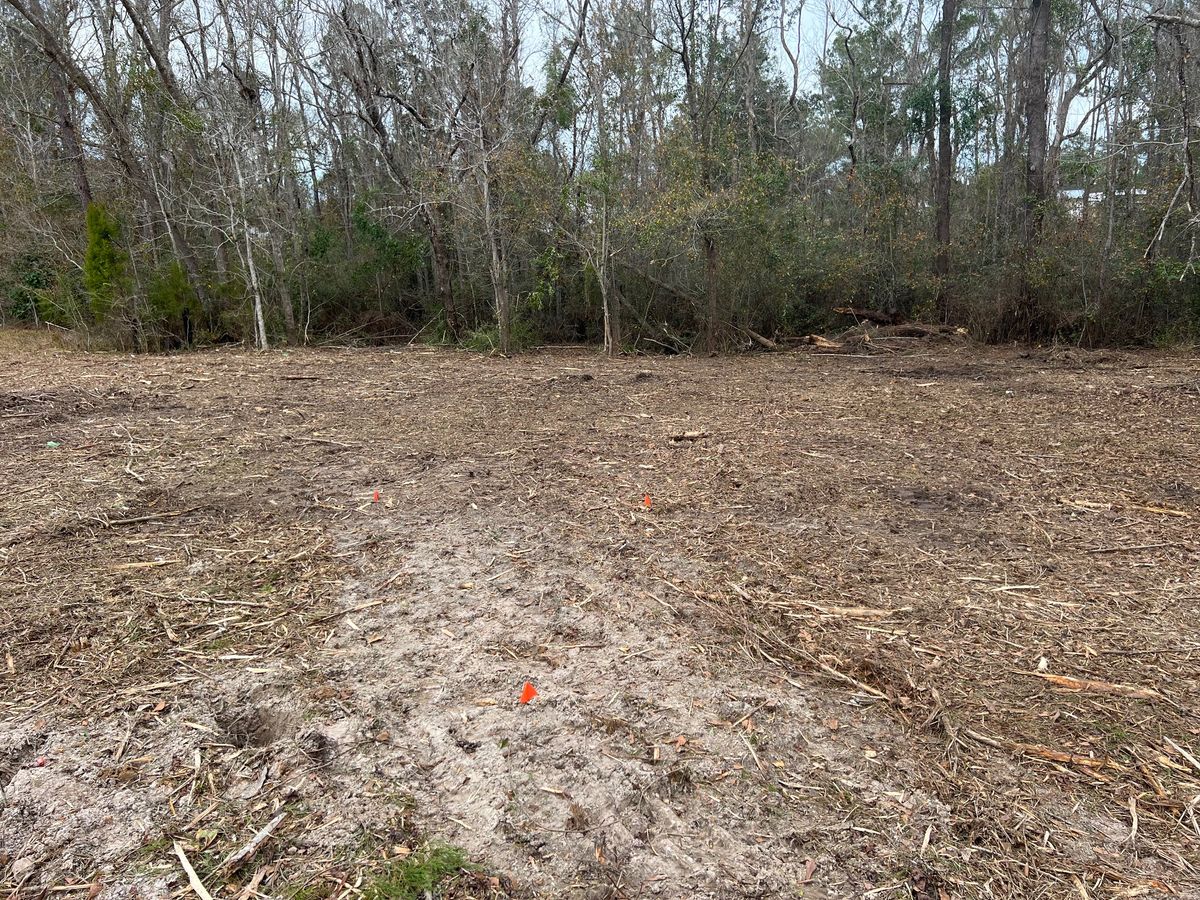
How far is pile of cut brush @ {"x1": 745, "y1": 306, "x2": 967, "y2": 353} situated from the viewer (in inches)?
462

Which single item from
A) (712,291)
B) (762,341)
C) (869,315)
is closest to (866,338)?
(869,315)

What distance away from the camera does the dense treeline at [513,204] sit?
1084cm

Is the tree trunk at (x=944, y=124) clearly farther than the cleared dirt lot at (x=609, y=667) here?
Yes

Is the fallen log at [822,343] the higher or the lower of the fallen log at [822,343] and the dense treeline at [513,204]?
the lower

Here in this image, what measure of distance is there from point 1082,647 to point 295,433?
5.49m

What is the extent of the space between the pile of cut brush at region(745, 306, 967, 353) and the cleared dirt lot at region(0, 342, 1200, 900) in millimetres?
6634

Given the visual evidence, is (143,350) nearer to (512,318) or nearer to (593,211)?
(512,318)

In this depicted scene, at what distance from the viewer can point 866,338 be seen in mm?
11891

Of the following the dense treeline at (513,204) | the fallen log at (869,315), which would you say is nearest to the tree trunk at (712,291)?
the dense treeline at (513,204)

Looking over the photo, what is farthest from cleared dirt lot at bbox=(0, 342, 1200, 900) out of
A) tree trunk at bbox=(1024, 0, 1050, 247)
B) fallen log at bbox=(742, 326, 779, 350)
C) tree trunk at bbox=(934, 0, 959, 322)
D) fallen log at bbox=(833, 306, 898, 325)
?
tree trunk at bbox=(934, 0, 959, 322)

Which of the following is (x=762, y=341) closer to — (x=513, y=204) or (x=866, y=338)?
(x=866, y=338)

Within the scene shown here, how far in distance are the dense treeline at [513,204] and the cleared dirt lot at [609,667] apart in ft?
22.7

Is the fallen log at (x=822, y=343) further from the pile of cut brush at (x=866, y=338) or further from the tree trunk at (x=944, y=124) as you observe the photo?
the tree trunk at (x=944, y=124)

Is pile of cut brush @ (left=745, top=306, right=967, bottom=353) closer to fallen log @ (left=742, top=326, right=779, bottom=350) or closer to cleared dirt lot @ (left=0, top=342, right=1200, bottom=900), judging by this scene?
fallen log @ (left=742, top=326, right=779, bottom=350)
